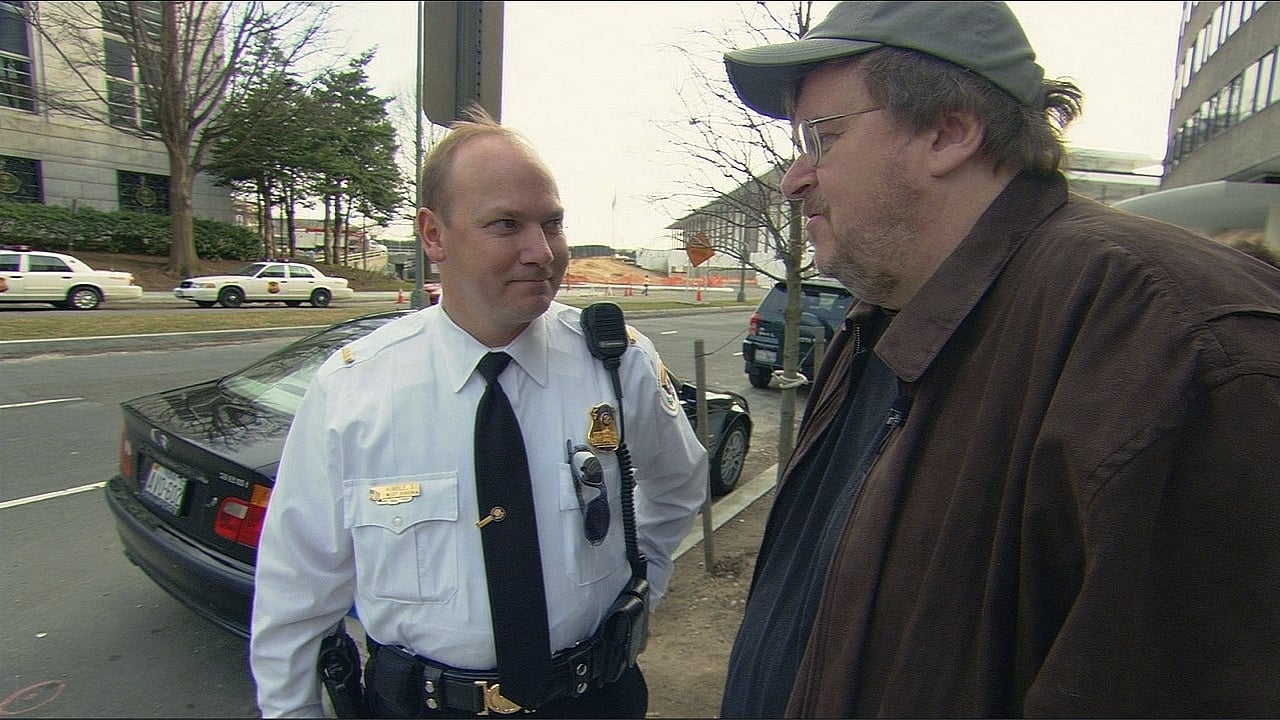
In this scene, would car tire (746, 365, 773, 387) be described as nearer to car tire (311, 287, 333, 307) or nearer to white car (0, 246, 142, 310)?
car tire (311, 287, 333, 307)

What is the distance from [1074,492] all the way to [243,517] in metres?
2.71

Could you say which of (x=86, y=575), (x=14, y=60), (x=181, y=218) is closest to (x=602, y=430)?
(x=181, y=218)

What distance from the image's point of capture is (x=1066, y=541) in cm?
76

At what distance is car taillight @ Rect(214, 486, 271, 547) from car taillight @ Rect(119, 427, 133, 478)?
0.59m

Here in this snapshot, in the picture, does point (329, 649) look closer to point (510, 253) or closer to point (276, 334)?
point (510, 253)

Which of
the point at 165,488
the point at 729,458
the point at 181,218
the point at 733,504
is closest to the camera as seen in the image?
the point at 181,218

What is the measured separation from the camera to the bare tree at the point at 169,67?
1505mm

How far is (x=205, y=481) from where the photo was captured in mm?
2574

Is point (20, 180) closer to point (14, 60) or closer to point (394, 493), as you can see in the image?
point (14, 60)

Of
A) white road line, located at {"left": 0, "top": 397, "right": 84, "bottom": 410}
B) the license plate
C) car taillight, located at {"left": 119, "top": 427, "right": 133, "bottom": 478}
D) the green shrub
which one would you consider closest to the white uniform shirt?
the green shrub

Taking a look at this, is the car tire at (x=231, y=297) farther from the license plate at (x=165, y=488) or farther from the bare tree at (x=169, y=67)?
the license plate at (x=165, y=488)

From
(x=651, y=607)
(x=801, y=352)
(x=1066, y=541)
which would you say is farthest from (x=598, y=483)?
(x=801, y=352)

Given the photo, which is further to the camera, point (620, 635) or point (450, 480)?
point (620, 635)

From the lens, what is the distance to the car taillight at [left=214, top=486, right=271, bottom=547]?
249 cm
